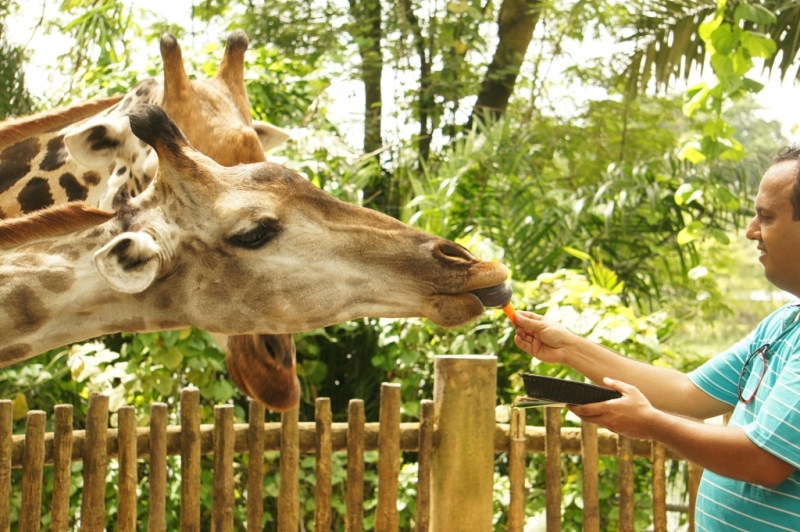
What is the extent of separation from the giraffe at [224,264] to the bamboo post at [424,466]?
1.52 metres

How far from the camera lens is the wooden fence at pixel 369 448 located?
3186 mm

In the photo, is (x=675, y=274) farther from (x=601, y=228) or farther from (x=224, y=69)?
(x=224, y=69)

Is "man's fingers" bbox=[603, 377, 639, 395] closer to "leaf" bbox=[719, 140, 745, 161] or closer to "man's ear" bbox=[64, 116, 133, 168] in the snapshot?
"man's ear" bbox=[64, 116, 133, 168]

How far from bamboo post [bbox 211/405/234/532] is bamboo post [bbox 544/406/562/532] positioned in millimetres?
1290

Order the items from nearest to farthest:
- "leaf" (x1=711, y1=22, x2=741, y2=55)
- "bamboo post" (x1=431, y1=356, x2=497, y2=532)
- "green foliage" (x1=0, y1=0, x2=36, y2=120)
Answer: "bamboo post" (x1=431, y1=356, x2=497, y2=532)
"leaf" (x1=711, y1=22, x2=741, y2=55)
"green foliage" (x1=0, y1=0, x2=36, y2=120)

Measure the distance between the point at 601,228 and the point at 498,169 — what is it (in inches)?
33.3

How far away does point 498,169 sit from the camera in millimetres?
5660

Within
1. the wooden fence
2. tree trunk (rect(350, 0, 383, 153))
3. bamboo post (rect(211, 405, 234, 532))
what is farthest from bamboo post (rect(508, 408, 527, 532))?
tree trunk (rect(350, 0, 383, 153))

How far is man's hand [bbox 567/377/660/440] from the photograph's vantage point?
1899 mm

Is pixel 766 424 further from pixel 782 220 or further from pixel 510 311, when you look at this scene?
pixel 510 311

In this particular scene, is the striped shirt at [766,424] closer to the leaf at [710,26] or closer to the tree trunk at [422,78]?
the leaf at [710,26]

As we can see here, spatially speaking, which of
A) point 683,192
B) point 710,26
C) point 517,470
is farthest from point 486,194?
point 517,470

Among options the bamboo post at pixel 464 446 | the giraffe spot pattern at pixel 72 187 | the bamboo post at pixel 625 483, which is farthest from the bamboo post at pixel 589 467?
the giraffe spot pattern at pixel 72 187

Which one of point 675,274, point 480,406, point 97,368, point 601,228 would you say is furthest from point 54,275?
point 675,274
